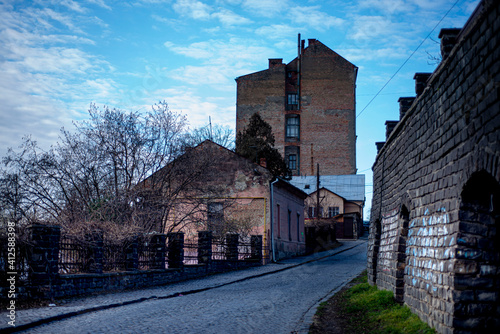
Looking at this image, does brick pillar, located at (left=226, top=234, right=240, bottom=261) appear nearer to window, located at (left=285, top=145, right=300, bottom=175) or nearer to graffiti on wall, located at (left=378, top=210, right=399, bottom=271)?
graffiti on wall, located at (left=378, top=210, right=399, bottom=271)

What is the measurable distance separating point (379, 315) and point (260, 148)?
31.7 meters

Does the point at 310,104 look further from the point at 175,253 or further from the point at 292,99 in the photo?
the point at 175,253

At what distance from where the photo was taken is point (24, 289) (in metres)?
10.0

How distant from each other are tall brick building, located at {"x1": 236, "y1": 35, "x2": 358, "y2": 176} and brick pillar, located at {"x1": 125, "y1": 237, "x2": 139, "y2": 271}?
3746 cm

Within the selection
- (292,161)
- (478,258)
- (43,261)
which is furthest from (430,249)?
(292,161)

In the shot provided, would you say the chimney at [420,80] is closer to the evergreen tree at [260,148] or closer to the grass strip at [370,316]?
the grass strip at [370,316]

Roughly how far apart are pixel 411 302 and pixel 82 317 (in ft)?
18.4

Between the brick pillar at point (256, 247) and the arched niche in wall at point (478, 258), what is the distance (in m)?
18.2

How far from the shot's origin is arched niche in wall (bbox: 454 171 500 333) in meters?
5.63

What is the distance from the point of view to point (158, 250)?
15.4m

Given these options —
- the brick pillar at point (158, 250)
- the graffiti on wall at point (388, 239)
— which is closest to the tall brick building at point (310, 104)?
the brick pillar at point (158, 250)

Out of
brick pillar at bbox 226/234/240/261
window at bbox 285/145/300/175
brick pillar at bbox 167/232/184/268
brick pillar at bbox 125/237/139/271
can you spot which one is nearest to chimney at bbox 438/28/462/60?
brick pillar at bbox 125/237/139/271

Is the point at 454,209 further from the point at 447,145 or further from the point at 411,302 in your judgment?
the point at 411,302

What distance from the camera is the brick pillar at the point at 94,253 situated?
12227 mm
